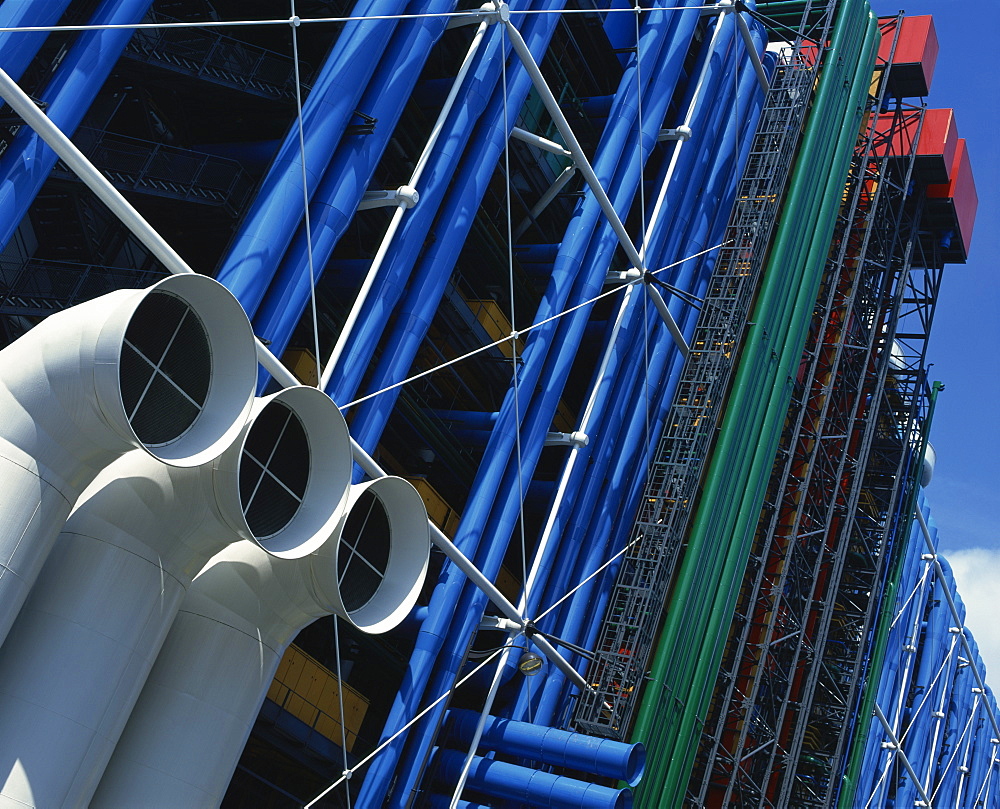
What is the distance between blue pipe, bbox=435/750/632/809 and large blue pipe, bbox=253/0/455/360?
8180mm

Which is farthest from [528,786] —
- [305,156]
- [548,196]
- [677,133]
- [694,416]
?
[677,133]

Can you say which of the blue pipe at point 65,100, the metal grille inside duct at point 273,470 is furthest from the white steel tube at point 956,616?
the blue pipe at point 65,100

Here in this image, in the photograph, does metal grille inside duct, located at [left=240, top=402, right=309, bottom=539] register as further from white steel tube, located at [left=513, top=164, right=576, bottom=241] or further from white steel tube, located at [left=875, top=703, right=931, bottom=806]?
white steel tube, located at [left=875, top=703, right=931, bottom=806]

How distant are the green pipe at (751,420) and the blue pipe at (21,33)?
16.5 meters

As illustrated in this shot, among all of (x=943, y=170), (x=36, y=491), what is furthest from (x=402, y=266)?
(x=943, y=170)

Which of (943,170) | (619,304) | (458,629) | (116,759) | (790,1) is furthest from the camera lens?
(943,170)

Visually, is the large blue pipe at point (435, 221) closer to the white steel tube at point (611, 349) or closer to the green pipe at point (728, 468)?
the white steel tube at point (611, 349)

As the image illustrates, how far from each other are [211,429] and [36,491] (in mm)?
1747

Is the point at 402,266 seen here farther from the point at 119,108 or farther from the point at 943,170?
the point at 943,170

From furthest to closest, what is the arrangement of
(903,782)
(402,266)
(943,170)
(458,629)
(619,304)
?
(903,782)
(943,170)
(619,304)
(458,629)
(402,266)

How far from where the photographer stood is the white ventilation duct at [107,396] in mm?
11695

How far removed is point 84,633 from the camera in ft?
40.5

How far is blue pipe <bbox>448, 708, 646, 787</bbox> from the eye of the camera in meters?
21.0

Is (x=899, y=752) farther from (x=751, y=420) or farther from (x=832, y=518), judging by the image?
(x=751, y=420)
